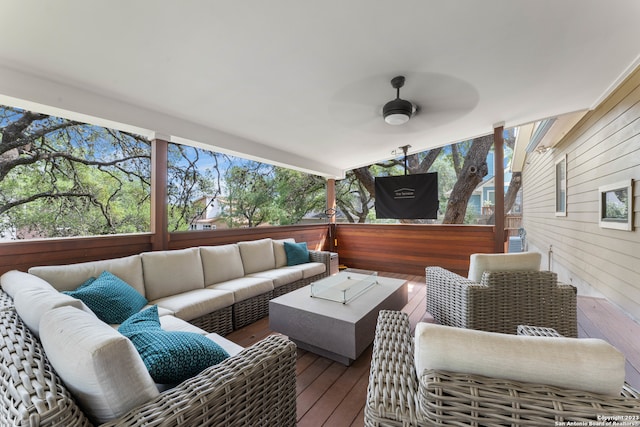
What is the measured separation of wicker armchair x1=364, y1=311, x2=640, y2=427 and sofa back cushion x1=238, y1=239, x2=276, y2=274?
2.90m

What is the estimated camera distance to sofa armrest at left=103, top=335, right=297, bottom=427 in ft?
2.62

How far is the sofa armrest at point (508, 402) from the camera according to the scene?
667 mm

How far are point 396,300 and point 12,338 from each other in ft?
9.05

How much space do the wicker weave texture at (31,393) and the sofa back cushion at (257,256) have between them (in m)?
2.62

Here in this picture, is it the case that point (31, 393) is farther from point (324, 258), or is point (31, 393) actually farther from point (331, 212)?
point (331, 212)

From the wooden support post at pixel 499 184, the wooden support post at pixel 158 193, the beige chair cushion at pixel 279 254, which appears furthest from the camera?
the beige chair cushion at pixel 279 254

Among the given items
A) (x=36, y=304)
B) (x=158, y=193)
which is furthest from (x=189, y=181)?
(x=36, y=304)

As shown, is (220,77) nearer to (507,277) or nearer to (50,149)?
(50,149)

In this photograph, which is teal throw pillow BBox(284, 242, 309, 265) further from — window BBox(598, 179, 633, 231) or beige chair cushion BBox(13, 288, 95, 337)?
window BBox(598, 179, 633, 231)

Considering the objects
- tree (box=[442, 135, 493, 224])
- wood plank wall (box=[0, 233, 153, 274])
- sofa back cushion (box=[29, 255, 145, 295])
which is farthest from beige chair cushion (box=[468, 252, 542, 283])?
tree (box=[442, 135, 493, 224])

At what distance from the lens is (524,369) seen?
2.45 ft

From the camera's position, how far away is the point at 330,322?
2064 millimetres

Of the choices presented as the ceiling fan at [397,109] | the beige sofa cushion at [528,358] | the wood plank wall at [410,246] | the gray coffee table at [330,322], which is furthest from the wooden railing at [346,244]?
the beige sofa cushion at [528,358]

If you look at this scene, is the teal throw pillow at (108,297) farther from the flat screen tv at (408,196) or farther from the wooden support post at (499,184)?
the wooden support post at (499,184)
